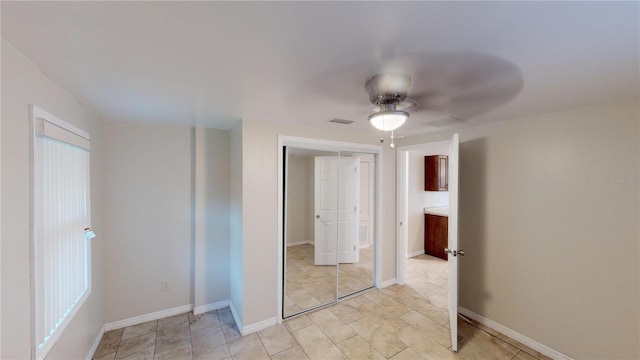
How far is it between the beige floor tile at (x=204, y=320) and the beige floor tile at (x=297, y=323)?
32.4 inches

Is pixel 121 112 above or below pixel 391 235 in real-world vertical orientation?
above

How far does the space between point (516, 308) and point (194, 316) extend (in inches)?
143

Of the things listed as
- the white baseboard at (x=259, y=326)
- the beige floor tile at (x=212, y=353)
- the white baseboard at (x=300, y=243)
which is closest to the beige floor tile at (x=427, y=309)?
the white baseboard at (x=300, y=243)

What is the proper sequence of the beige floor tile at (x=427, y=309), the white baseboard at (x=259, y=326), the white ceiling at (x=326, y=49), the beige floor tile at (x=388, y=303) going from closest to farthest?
the white ceiling at (x=326, y=49) → the white baseboard at (x=259, y=326) → the beige floor tile at (x=427, y=309) → the beige floor tile at (x=388, y=303)

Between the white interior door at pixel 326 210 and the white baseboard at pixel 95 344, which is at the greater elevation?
the white interior door at pixel 326 210

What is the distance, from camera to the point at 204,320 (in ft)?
9.39

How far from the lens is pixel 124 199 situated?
2.73 m

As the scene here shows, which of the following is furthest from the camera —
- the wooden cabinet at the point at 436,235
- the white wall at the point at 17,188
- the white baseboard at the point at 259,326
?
the wooden cabinet at the point at 436,235

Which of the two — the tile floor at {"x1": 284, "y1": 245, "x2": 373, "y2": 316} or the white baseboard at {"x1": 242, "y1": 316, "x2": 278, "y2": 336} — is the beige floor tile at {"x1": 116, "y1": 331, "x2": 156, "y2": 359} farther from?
the tile floor at {"x1": 284, "y1": 245, "x2": 373, "y2": 316}

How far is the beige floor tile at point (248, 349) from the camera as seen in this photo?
7.41ft

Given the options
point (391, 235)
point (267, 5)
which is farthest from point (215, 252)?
point (267, 5)

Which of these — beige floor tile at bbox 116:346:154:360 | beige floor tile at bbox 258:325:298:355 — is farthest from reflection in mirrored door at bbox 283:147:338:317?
beige floor tile at bbox 116:346:154:360

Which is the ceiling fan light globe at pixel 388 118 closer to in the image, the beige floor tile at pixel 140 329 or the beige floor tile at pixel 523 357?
the beige floor tile at pixel 523 357

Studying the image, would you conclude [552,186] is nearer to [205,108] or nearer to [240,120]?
[240,120]
